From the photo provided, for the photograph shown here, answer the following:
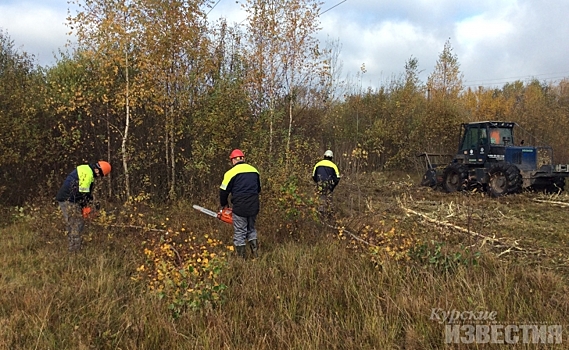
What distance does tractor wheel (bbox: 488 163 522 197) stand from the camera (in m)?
11.6

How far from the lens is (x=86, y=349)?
3.26 metres

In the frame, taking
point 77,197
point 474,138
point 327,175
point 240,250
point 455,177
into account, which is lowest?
point 240,250

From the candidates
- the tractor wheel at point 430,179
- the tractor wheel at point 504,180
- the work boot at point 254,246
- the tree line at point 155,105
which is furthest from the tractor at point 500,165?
the work boot at point 254,246

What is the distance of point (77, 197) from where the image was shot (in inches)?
248

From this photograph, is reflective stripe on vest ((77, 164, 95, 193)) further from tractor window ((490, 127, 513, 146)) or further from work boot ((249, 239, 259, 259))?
tractor window ((490, 127, 513, 146))

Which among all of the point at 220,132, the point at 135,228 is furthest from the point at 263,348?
the point at 220,132

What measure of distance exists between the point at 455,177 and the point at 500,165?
74.0 inches

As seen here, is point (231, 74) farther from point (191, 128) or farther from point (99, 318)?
point (99, 318)

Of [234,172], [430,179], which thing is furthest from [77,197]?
[430,179]

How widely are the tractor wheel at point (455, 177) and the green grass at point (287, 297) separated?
7145 millimetres

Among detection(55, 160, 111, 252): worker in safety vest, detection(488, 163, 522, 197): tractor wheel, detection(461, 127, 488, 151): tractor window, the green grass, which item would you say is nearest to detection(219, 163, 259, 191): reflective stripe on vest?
the green grass

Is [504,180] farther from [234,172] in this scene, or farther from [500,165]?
[234,172]

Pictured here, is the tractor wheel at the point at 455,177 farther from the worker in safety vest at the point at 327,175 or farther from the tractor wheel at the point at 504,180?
the worker in safety vest at the point at 327,175

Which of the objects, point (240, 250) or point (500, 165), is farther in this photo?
point (500, 165)
